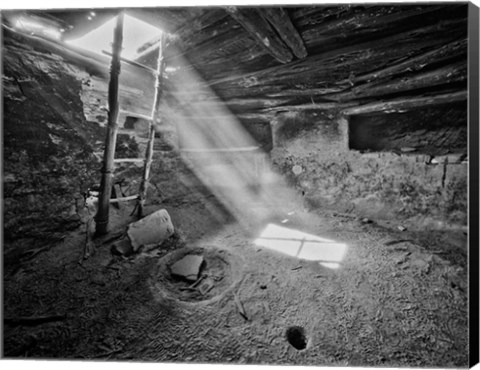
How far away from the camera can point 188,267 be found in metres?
2.06

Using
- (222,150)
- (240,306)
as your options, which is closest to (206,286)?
(240,306)

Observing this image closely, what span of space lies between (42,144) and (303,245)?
2694 mm

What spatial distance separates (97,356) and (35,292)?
73 centimetres

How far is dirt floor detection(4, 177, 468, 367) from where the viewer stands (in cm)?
137

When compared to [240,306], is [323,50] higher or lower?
higher

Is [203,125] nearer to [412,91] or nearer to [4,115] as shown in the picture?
[4,115]

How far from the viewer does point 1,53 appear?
1586 millimetres

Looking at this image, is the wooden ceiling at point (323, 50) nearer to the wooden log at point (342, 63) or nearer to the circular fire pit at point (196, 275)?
the wooden log at point (342, 63)

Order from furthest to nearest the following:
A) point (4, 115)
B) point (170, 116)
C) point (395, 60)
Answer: point (170, 116) → point (395, 60) → point (4, 115)

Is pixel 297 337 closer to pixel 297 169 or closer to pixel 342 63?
pixel 342 63

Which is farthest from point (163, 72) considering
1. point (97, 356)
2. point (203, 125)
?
point (97, 356)

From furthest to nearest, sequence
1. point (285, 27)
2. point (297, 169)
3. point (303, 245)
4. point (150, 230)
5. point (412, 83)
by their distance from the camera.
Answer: point (297, 169), point (303, 245), point (150, 230), point (412, 83), point (285, 27)

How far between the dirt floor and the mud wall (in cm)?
47

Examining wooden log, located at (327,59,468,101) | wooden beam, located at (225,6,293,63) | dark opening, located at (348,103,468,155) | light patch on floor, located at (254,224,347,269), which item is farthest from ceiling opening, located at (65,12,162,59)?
dark opening, located at (348,103,468,155)
